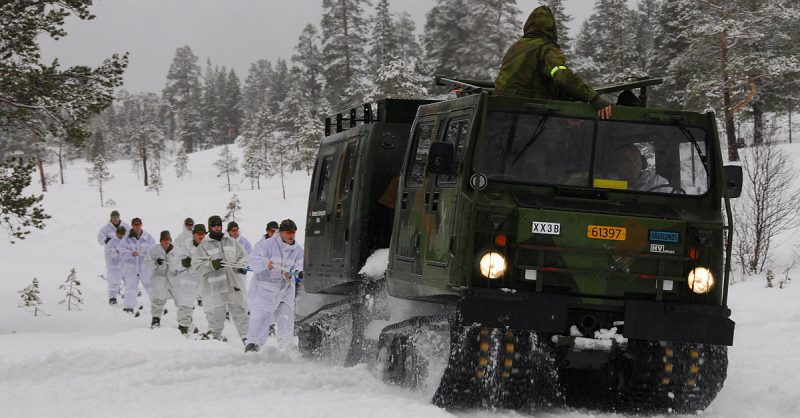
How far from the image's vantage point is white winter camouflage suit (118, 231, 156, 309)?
791 inches

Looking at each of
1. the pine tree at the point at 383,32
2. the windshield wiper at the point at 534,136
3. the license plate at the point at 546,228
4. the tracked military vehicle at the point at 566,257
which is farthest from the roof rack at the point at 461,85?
A: the pine tree at the point at 383,32

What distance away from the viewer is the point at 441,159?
7.20m

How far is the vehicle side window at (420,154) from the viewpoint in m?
8.24

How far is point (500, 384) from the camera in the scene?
6.93 metres

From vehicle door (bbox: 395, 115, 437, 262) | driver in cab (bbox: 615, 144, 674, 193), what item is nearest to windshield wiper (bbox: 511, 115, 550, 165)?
driver in cab (bbox: 615, 144, 674, 193)

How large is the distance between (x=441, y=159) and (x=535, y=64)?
135cm

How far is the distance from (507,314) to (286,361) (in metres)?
4.69

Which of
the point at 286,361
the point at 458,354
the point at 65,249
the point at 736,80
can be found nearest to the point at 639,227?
the point at 458,354

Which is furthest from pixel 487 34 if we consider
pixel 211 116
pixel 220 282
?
pixel 211 116

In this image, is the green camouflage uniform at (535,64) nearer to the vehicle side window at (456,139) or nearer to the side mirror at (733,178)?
the vehicle side window at (456,139)

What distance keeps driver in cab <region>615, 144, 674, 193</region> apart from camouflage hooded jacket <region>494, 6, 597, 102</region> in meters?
0.66

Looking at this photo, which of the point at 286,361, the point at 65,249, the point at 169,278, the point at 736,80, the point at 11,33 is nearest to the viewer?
the point at 286,361

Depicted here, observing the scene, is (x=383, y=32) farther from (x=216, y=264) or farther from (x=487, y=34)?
(x=216, y=264)

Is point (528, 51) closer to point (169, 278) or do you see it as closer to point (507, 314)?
point (507, 314)
